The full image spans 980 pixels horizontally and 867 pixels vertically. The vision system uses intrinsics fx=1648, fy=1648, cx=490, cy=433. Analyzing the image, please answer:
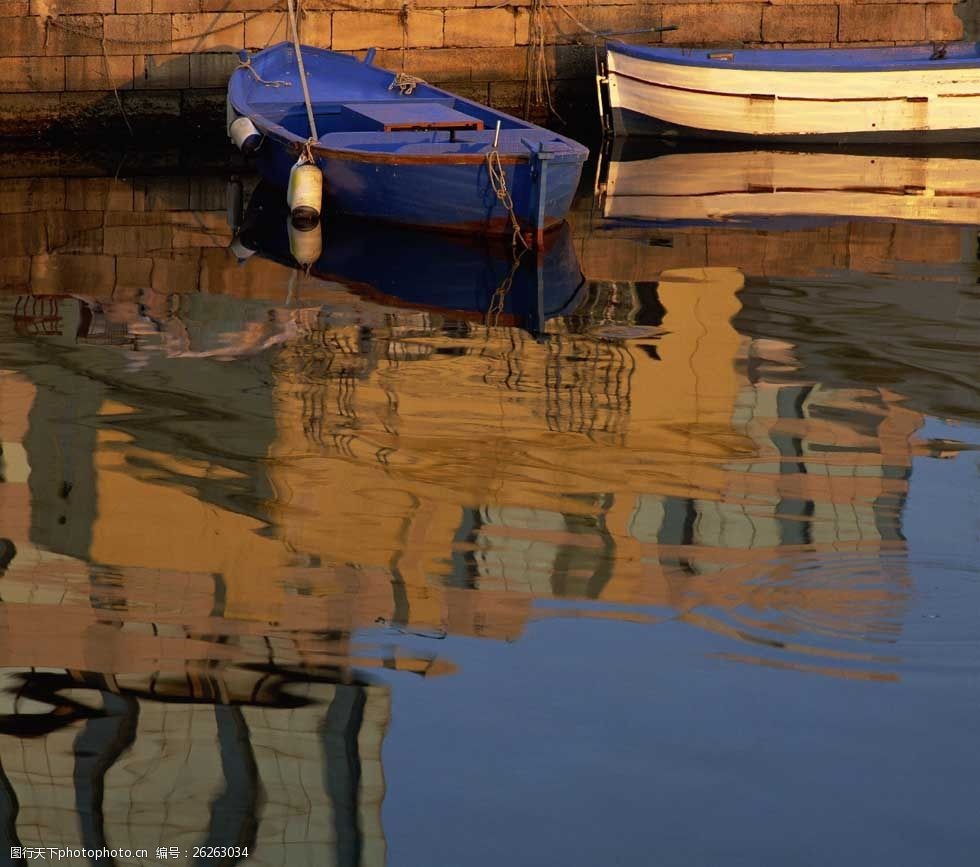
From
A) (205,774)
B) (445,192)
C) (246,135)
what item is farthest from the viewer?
(246,135)

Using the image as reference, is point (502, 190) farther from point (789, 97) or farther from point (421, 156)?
point (789, 97)

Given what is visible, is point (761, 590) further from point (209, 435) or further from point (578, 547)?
point (209, 435)

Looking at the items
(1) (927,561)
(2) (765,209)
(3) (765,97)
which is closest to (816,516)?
(1) (927,561)

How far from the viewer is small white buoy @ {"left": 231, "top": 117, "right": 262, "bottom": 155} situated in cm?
1199

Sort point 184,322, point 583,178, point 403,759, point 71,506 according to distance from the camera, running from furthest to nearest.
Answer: point 583,178 < point 184,322 < point 71,506 < point 403,759

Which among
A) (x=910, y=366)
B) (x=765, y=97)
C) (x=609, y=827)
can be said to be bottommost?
(x=609, y=827)

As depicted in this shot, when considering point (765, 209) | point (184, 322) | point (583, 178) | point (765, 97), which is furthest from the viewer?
point (765, 97)

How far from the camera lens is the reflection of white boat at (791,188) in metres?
11.7

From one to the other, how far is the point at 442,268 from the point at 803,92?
6888 mm

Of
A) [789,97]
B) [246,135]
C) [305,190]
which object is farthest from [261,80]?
[789,97]

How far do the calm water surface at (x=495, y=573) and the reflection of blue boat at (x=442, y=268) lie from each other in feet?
0.34

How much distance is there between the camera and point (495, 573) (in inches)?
184

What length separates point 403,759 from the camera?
363 centimetres

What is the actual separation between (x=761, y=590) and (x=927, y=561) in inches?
21.7
